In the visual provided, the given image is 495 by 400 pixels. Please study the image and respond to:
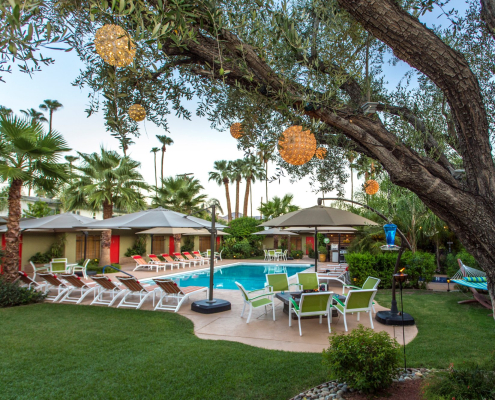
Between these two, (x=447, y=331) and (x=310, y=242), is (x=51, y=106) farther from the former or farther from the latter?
(x=447, y=331)

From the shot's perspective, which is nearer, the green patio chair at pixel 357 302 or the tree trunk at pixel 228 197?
the green patio chair at pixel 357 302

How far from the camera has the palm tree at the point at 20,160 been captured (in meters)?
8.56

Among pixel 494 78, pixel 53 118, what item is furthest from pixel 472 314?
pixel 53 118

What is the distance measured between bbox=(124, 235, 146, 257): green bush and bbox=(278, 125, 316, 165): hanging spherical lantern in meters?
20.7

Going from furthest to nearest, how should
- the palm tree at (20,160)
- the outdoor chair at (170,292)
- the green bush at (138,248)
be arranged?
the green bush at (138,248) → the palm tree at (20,160) → the outdoor chair at (170,292)

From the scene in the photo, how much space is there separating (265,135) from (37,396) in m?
3.92

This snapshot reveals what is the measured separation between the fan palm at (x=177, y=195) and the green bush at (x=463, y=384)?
22.2 metres

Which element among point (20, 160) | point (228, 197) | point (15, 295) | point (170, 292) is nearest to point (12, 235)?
point (15, 295)

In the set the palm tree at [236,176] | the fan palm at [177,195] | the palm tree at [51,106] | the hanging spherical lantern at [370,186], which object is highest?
the palm tree at [51,106]

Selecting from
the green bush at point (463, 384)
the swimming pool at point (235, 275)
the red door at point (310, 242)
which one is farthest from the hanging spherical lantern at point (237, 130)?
the red door at point (310, 242)

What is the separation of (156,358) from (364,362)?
2.81 meters

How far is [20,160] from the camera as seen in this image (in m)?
9.28

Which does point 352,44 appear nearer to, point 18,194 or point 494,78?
point 494,78

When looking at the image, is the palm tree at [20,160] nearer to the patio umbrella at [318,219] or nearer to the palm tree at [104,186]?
the patio umbrella at [318,219]
